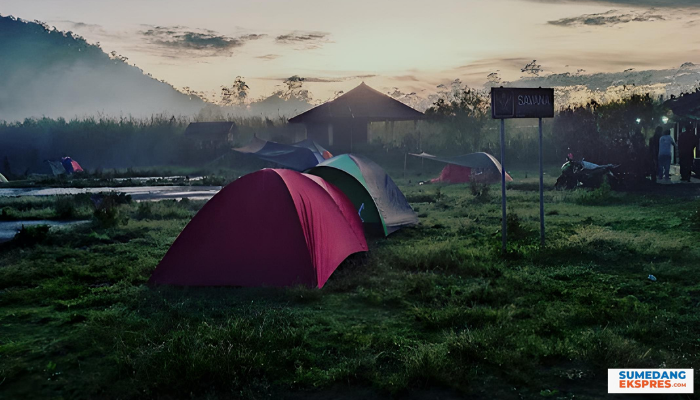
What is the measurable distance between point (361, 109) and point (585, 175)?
660 inches

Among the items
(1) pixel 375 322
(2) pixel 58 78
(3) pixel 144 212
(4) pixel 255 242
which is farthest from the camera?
(2) pixel 58 78

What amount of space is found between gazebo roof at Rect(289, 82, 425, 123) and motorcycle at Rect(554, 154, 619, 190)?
49.7 feet

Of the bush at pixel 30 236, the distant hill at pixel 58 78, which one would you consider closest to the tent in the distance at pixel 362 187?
the bush at pixel 30 236

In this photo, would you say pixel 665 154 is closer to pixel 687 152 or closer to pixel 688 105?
pixel 687 152

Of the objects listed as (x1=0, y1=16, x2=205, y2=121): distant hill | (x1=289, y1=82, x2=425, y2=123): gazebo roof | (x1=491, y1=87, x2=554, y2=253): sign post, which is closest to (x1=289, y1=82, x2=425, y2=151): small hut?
(x1=289, y1=82, x2=425, y2=123): gazebo roof

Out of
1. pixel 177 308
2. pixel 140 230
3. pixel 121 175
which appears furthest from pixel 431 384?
pixel 121 175

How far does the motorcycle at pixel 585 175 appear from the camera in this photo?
57.3 ft

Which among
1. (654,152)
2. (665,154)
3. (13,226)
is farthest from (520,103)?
(665,154)

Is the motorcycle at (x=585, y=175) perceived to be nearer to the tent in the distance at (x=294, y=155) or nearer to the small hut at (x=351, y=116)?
the tent in the distance at (x=294, y=155)

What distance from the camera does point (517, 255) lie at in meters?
8.20

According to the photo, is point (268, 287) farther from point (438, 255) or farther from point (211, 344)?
point (438, 255)

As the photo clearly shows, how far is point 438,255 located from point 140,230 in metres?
6.02

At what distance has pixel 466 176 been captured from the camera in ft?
74.8

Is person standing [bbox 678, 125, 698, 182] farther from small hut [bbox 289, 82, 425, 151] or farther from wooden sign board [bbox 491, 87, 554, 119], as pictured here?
small hut [bbox 289, 82, 425, 151]
